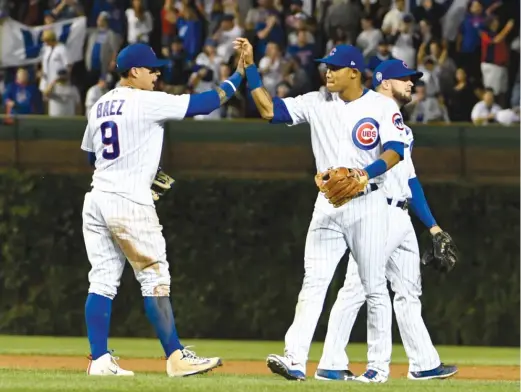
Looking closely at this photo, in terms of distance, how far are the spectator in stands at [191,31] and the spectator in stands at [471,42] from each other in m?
2.97

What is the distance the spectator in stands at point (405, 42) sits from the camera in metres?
15.9

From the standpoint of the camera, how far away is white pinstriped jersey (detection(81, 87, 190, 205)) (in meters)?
8.12

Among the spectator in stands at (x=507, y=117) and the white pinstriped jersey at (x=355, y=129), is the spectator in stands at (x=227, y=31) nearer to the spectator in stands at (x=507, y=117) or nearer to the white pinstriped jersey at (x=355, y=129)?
the spectator in stands at (x=507, y=117)

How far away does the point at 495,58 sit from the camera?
1603 cm

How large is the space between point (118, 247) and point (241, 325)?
5.27m

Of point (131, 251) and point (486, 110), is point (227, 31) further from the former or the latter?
point (131, 251)

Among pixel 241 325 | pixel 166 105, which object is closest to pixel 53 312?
pixel 241 325

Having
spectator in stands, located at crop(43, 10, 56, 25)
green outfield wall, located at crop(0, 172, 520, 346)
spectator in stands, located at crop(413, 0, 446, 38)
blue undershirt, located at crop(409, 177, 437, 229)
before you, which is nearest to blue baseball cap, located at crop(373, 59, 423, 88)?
blue undershirt, located at crop(409, 177, 437, 229)

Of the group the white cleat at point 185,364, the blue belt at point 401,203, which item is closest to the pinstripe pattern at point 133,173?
the white cleat at point 185,364

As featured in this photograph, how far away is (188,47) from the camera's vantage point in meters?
16.5

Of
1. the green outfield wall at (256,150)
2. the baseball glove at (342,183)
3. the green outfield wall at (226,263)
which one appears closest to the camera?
the baseball glove at (342,183)

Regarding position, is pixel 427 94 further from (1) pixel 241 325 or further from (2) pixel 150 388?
(2) pixel 150 388

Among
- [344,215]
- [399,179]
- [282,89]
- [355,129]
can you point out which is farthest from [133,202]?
[282,89]

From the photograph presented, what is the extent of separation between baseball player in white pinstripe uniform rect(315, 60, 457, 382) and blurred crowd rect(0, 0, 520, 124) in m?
6.21
